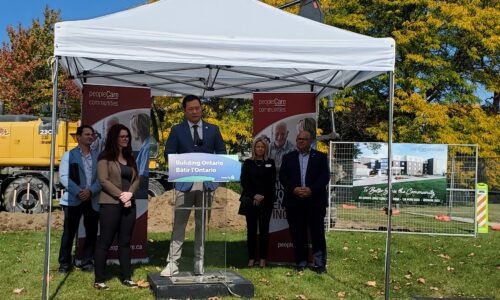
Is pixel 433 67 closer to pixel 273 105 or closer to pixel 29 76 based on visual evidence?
pixel 273 105

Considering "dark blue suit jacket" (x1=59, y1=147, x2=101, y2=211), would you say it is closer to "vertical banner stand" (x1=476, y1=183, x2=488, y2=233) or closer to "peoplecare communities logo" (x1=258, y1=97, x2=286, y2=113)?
"peoplecare communities logo" (x1=258, y1=97, x2=286, y2=113)

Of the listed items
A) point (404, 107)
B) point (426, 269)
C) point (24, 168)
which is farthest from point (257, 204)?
point (404, 107)

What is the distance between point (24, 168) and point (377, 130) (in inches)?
537

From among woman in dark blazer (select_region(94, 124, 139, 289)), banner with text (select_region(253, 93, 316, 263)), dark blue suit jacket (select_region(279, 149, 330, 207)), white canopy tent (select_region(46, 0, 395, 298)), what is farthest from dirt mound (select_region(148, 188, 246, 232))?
white canopy tent (select_region(46, 0, 395, 298))

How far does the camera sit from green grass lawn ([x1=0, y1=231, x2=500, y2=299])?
6242 mm

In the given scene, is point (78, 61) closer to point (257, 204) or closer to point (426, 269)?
point (257, 204)

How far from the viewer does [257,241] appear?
8.00 metres

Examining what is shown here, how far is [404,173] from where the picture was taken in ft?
43.0

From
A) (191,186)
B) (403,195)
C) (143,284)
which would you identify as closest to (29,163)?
(403,195)

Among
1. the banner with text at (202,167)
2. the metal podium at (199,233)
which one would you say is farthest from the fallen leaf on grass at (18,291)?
the banner with text at (202,167)

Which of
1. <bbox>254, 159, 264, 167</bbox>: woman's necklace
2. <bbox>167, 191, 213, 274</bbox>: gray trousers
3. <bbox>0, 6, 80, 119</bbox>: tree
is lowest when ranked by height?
<bbox>167, 191, 213, 274</bbox>: gray trousers

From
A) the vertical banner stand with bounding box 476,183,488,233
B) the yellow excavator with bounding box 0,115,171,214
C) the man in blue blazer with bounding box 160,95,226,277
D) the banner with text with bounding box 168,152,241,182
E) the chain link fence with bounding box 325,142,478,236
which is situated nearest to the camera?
the banner with text with bounding box 168,152,241,182

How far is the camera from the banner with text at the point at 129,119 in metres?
7.64

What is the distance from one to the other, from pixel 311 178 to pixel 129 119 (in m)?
2.67
